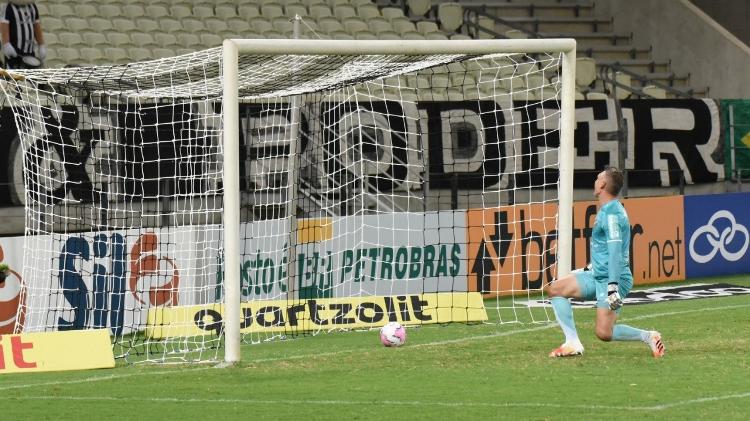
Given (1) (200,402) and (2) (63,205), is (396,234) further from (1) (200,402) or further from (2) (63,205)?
(1) (200,402)

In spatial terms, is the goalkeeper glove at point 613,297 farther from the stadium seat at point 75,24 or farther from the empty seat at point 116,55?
the stadium seat at point 75,24

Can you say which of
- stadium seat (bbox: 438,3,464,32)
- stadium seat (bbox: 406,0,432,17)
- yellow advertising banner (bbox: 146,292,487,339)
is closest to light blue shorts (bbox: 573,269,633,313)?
yellow advertising banner (bbox: 146,292,487,339)

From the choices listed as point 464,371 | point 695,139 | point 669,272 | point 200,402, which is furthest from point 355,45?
point 695,139

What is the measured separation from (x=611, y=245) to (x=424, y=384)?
6.66ft

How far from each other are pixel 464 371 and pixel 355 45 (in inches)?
131

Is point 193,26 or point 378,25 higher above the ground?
point 378,25

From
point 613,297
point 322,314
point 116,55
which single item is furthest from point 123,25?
point 613,297

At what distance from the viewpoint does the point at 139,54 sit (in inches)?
828

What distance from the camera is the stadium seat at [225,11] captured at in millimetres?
23188

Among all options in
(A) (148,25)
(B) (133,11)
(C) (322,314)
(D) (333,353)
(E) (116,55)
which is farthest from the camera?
(B) (133,11)

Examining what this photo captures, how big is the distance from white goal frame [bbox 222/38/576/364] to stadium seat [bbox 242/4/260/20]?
995 centimetres

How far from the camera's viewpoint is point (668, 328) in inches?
592

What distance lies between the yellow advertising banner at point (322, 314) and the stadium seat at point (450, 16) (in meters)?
10.8

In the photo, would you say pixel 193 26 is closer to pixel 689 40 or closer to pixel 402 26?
pixel 402 26
